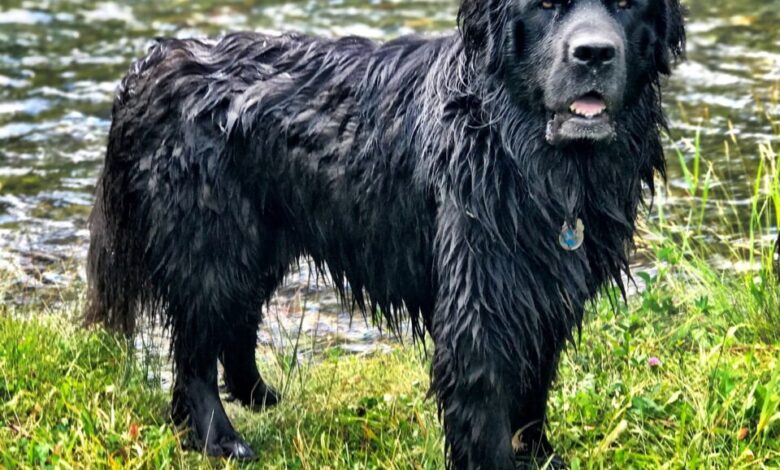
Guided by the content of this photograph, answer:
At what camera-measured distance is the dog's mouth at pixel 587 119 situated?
135 inches

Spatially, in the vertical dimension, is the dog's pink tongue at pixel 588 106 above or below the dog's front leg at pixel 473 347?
above

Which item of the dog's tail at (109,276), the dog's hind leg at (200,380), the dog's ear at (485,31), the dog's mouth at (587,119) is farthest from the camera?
the dog's tail at (109,276)

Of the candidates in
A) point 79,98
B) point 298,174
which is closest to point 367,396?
point 298,174

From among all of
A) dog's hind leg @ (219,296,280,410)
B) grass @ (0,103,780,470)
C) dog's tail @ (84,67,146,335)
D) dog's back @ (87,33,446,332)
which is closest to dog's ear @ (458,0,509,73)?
dog's back @ (87,33,446,332)

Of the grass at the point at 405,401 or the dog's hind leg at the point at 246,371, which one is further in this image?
the dog's hind leg at the point at 246,371

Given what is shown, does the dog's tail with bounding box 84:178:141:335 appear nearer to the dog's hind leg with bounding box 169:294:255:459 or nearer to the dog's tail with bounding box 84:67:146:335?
the dog's tail with bounding box 84:67:146:335

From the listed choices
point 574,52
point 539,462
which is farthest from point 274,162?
point 539,462

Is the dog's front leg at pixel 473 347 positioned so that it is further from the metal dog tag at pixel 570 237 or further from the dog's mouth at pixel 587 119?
the dog's mouth at pixel 587 119

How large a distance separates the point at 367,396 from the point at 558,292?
44.9 inches

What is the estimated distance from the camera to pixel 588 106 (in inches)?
136

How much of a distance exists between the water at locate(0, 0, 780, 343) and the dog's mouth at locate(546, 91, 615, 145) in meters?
1.58

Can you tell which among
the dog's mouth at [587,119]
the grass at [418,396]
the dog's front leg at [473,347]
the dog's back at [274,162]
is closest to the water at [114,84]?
the grass at [418,396]

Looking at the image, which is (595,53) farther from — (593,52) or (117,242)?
(117,242)

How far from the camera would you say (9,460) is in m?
3.82
